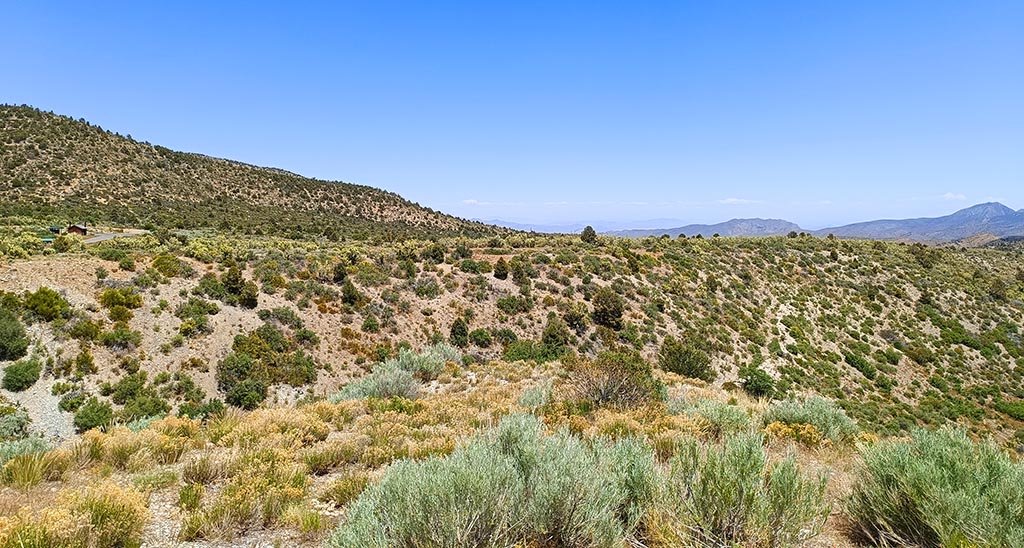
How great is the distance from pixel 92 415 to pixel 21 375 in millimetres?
2494

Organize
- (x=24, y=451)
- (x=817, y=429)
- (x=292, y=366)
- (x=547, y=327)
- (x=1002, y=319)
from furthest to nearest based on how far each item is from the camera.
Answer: (x=1002, y=319) → (x=547, y=327) → (x=292, y=366) → (x=817, y=429) → (x=24, y=451)

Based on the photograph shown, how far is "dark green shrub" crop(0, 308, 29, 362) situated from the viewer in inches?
513

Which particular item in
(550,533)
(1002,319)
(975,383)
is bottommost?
(975,383)

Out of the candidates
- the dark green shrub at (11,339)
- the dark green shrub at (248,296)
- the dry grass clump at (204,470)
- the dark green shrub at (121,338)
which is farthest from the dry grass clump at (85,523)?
the dark green shrub at (248,296)

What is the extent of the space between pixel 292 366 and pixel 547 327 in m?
12.4

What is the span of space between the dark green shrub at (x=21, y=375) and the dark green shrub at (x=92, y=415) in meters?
1.62

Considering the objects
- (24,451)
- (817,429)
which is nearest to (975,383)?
(817,429)

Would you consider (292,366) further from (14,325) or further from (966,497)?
(966,497)

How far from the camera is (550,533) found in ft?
10.9

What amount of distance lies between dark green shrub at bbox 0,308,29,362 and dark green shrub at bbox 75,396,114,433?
281cm

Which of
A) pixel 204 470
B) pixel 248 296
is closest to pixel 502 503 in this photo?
pixel 204 470

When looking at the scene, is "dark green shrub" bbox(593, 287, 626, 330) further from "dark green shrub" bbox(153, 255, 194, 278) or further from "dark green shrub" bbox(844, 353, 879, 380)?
"dark green shrub" bbox(153, 255, 194, 278)

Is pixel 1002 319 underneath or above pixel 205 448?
underneath

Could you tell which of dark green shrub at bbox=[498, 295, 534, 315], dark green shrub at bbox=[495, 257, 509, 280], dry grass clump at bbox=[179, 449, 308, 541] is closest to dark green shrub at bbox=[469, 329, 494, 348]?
dark green shrub at bbox=[498, 295, 534, 315]
